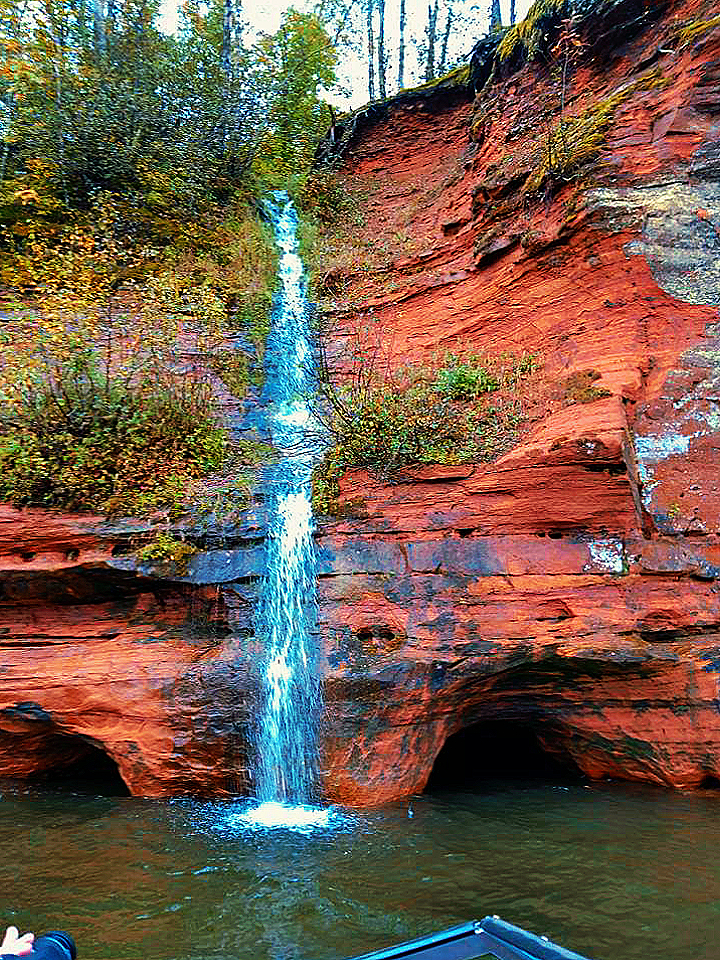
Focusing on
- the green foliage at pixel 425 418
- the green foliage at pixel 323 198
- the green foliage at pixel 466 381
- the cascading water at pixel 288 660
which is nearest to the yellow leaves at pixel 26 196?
the green foliage at pixel 323 198

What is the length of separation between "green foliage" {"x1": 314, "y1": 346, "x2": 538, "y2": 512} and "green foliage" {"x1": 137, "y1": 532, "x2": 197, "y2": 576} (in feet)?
5.37

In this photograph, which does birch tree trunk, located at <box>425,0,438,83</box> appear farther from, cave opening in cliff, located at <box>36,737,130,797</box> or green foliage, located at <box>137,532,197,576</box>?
cave opening in cliff, located at <box>36,737,130,797</box>

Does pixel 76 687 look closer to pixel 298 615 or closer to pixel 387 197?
pixel 298 615

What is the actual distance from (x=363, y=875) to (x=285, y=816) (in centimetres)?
147

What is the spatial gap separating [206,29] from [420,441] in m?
18.5

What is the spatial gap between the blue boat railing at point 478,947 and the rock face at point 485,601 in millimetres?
3973

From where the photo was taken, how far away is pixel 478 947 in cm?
255

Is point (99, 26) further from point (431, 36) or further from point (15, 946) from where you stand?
point (15, 946)

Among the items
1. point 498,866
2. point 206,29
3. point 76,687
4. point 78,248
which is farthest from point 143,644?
point 206,29

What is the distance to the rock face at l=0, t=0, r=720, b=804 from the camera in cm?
662

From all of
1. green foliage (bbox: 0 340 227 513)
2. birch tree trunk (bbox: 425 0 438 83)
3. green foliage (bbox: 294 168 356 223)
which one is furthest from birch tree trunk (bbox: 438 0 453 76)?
green foliage (bbox: 0 340 227 513)

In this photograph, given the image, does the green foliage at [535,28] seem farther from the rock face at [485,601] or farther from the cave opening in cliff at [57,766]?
the cave opening in cliff at [57,766]

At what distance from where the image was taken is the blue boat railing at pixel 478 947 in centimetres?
244

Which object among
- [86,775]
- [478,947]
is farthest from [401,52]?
[478,947]
